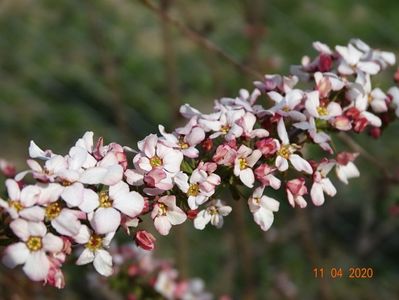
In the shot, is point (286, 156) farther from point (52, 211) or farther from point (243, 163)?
point (52, 211)

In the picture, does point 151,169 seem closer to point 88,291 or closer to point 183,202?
point 183,202

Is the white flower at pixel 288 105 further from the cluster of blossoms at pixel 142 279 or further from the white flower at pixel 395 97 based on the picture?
the cluster of blossoms at pixel 142 279

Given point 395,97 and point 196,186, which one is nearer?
point 196,186

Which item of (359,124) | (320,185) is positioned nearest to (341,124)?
(359,124)

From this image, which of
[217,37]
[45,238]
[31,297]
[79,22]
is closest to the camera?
[45,238]

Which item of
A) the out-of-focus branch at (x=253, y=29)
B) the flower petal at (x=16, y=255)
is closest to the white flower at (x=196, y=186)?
the flower petal at (x=16, y=255)

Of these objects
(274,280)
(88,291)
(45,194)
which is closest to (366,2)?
(274,280)

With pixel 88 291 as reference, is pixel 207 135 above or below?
above

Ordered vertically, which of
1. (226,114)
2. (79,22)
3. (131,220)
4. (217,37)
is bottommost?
(79,22)
